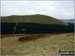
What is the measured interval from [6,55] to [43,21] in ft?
382

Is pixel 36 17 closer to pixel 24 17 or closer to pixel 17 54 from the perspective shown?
pixel 24 17

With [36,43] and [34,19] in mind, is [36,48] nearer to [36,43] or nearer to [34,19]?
[36,43]

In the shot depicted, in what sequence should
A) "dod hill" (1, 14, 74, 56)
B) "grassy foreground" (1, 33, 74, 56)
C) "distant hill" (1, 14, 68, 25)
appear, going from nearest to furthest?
"grassy foreground" (1, 33, 74, 56) → "dod hill" (1, 14, 74, 56) → "distant hill" (1, 14, 68, 25)

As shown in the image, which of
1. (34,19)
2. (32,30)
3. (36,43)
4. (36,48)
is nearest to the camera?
(36,48)

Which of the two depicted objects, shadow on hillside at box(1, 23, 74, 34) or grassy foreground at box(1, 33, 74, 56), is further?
shadow on hillside at box(1, 23, 74, 34)

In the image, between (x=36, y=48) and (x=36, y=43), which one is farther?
(x=36, y=43)

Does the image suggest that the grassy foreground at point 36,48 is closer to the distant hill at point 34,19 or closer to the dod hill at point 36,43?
the dod hill at point 36,43

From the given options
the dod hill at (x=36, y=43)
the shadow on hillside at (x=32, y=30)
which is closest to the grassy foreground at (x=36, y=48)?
the dod hill at (x=36, y=43)

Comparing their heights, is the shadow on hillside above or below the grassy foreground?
below

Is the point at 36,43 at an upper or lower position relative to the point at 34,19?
upper

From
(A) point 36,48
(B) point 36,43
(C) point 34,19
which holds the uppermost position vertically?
(A) point 36,48

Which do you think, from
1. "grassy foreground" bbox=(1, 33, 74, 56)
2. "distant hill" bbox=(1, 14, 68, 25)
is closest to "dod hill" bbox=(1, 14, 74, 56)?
"grassy foreground" bbox=(1, 33, 74, 56)

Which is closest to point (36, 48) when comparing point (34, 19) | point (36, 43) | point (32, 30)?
point (36, 43)

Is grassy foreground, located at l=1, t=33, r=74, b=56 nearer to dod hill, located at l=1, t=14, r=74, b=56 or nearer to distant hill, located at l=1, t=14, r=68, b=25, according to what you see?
dod hill, located at l=1, t=14, r=74, b=56
